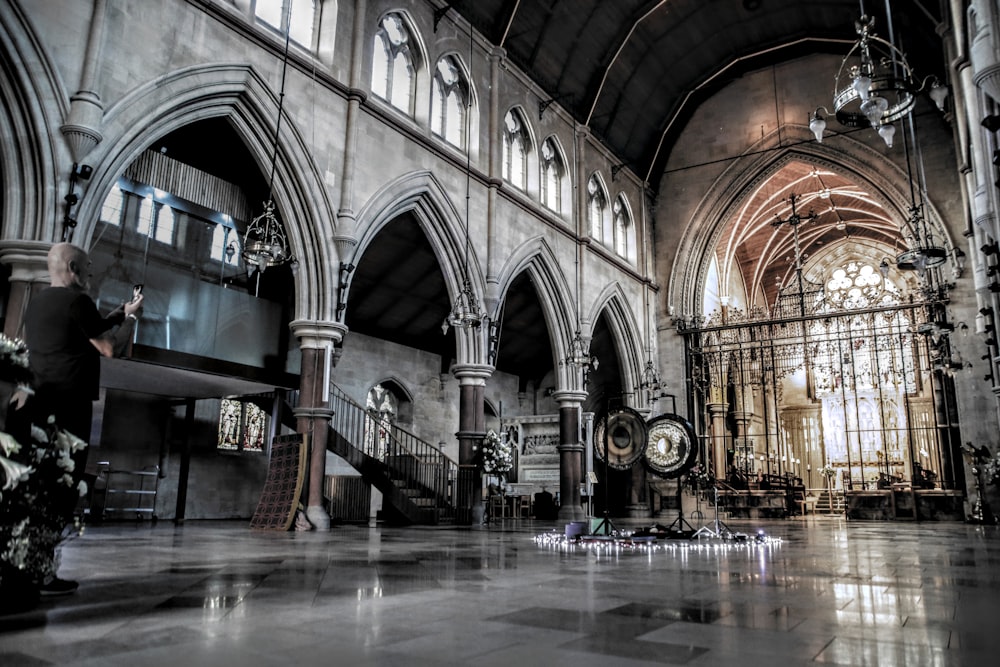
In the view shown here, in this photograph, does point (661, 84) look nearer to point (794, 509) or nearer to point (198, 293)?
point (794, 509)

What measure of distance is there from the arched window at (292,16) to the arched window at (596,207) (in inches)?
404

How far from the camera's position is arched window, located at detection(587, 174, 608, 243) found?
21.5 metres

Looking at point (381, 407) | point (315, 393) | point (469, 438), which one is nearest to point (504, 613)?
point (315, 393)

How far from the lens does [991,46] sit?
7.38 meters

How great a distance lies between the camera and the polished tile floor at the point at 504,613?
2406 mm

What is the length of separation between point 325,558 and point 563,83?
16.6 meters

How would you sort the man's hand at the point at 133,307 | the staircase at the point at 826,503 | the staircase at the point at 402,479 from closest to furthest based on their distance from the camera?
the man's hand at the point at 133,307
the staircase at the point at 402,479
the staircase at the point at 826,503

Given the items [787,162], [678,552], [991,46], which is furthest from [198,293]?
[787,162]

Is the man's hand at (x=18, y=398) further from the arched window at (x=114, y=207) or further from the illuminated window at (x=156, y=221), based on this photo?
the illuminated window at (x=156, y=221)

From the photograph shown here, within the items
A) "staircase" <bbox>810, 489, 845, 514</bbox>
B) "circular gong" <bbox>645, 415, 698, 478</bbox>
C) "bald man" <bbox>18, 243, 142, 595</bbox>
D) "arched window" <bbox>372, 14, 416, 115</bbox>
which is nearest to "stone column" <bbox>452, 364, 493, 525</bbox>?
"circular gong" <bbox>645, 415, 698, 478</bbox>

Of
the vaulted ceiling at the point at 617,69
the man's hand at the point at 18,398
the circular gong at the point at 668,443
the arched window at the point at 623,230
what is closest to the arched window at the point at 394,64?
the vaulted ceiling at the point at 617,69

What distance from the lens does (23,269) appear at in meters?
8.49

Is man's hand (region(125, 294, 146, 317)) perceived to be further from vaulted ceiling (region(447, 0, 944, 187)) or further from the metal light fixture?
vaulted ceiling (region(447, 0, 944, 187))

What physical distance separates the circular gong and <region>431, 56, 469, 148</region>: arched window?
814 cm
